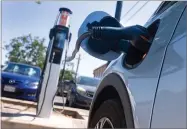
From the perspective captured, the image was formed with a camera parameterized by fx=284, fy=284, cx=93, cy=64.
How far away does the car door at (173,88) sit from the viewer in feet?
3.60

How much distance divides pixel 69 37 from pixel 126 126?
170 inches

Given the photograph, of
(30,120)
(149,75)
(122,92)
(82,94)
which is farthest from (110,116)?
(82,94)

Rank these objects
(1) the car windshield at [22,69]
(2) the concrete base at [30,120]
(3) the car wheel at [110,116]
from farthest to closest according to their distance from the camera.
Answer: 1. (1) the car windshield at [22,69]
2. (2) the concrete base at [30,120]
3. (3) the car wheel at [110,116]

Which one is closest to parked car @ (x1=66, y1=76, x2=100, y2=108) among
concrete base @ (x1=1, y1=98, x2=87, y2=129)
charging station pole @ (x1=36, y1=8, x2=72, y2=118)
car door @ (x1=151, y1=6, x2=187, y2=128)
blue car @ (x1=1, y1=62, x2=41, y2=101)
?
blue car @ (x1=1, y1=62, x2=41, y2=101)

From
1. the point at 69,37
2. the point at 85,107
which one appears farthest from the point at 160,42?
the point at 85,107

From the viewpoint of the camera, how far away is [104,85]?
6.72ft

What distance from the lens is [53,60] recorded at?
5496 mm

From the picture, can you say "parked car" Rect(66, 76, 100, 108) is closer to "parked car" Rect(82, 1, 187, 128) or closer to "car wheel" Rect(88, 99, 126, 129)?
"car wheel" Rect(88, 99, 126, 129)

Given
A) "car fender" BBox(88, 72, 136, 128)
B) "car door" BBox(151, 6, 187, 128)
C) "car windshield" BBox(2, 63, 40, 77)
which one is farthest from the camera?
"car windshield" BBox(2, 63, 40, 77)

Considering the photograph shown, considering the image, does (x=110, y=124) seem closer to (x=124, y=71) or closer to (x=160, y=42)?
(x=124, y=71)

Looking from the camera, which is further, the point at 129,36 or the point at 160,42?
the point at 129,36

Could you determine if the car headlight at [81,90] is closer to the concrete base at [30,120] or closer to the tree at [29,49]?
the concrete base at [30,120]

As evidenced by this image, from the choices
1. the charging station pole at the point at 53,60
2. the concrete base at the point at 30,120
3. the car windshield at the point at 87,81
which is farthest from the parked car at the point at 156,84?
the car windshield at the point at 87,81

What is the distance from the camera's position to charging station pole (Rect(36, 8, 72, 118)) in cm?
545
